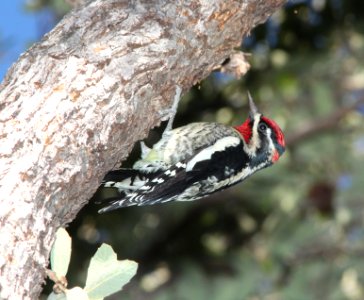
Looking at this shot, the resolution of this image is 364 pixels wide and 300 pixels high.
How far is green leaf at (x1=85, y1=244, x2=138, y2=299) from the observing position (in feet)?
11.0

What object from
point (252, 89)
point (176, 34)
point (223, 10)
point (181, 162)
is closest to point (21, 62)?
point (176, 34)

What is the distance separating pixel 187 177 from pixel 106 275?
1.40 metres

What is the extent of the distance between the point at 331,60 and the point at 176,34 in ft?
11.8

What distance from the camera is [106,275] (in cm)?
337

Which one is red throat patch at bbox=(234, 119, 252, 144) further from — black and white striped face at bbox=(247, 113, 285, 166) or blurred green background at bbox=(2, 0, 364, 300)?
blurred green background at bbox=(2, 0, 364, 300)

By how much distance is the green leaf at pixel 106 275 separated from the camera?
3.36 meters

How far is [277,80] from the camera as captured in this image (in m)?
7.05

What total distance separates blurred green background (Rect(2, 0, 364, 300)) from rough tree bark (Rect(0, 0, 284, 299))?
9.32 feet

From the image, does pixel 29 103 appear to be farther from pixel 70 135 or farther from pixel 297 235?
pixel 297 235

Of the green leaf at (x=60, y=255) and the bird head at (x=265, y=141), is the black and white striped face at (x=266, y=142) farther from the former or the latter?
the green leaf at (x=60, y=255)

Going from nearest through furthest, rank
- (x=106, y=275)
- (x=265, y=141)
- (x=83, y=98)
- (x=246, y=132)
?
1. (x=106, y=275)
2. (x=83, y=98)
3. (x=265, y=141)
4. (x=246, y=132)

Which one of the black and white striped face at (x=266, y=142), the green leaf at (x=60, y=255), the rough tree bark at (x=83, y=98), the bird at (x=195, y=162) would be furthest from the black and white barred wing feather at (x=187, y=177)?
the green leaf at (x=60, y=255)

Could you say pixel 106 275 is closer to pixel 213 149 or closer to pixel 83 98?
pixel 83 98

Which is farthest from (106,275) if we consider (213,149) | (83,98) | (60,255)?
(213,149)
